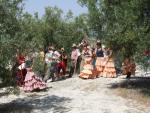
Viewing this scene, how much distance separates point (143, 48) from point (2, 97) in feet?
19.7

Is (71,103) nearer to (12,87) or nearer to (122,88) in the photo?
(12,87)

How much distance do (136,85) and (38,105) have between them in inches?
239

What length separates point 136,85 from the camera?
22438 mm

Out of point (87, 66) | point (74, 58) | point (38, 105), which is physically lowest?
point (38, 105)

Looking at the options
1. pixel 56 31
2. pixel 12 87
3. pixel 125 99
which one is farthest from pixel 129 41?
pixel 56 31

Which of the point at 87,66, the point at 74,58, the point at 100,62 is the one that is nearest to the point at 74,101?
the point at 87,66

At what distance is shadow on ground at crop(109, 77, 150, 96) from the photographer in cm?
2133

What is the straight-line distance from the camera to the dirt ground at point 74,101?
17188 mm

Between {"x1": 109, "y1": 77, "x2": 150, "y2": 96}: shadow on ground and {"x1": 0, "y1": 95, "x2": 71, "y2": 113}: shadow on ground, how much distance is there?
3673mm

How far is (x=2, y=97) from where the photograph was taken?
66.2 ft

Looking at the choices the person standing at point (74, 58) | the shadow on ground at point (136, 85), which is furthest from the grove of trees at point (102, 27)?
the person standing at point (74, 58)

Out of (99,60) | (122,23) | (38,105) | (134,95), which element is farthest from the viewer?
(99,60)

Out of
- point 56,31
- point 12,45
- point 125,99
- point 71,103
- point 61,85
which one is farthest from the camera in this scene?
point 56,31

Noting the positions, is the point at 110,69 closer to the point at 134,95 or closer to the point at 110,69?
the point at 110,69
